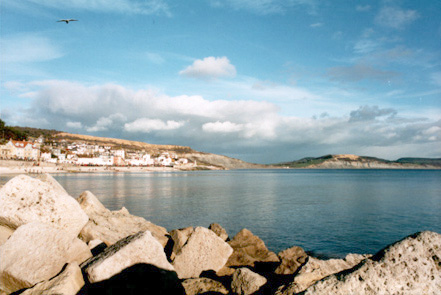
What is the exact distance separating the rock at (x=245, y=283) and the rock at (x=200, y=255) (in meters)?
2.12

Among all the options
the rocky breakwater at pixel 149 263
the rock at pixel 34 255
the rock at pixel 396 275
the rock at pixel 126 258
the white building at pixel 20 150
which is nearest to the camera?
the rock at pixel 396 275

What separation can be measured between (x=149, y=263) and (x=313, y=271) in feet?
13.6

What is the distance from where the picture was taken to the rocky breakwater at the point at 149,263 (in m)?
5.00

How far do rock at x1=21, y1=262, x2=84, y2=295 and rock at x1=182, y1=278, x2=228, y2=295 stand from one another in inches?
104

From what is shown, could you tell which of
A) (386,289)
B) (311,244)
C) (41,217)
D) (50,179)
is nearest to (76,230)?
→ (41,217)

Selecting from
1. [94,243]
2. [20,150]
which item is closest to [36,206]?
[94,243]

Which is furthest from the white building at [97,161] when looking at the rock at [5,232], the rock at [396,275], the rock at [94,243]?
the rock at [396,275]

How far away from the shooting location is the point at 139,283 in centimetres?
701

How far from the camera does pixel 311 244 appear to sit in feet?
62.6

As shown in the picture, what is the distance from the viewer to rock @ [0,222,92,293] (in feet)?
23.6

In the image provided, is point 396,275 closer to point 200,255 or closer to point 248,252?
point 200,255

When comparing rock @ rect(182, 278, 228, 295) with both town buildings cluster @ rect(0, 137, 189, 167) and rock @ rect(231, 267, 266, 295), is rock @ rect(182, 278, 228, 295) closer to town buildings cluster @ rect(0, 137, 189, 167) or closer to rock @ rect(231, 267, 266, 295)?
rock @ rect(231, 267, 266, 295)

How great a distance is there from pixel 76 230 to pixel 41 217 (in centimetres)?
126

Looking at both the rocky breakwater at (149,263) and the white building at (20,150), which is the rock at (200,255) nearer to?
the rocky breakwater at (149,263)
